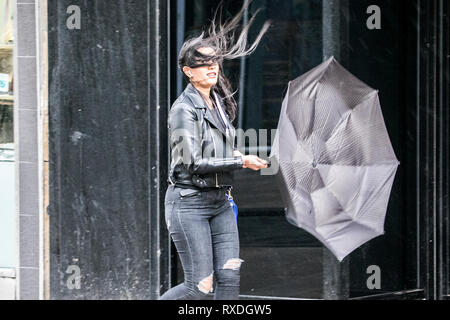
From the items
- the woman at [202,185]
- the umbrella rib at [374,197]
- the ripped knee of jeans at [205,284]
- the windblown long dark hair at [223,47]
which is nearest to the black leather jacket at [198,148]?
the woman at [202,185]

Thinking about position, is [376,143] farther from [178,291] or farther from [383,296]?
[178,291]

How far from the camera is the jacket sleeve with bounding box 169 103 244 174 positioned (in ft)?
14.5

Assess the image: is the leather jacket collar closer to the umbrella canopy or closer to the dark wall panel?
the umbrella canopy

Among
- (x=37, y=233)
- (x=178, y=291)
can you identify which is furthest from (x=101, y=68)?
(x=178, y=291)

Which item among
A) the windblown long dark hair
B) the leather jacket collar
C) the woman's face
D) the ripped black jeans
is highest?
the windblown long dark hair

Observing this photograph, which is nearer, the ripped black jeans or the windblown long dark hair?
the ripped black jeans

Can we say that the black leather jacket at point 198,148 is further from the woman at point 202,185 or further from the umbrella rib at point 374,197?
the umbrella rib at point 374,197

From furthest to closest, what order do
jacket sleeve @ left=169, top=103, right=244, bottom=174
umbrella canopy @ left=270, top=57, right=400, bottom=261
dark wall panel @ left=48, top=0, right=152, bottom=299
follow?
dark wall panel @ left=48, top=0, right=152, bottom=299 → umbrella canopy @ left=270, top=57, right=400, bottom=261 → jacket sleeve @ left=169, top=103, right=244, bottom=174

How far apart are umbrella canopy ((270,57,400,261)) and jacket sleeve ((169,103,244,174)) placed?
0.79m

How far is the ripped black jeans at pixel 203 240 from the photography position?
4.49m

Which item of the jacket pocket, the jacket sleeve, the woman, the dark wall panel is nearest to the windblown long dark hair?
the woman

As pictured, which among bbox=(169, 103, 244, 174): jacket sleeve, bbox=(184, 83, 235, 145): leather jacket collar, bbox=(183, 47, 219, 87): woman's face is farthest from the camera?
bbox=(183, 47, 219, 87): woman's face
